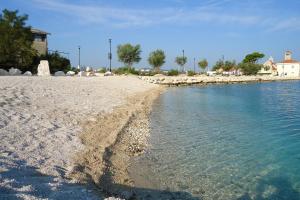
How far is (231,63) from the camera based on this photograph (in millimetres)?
148500

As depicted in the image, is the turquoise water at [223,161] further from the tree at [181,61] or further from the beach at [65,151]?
the tree at [181,61]

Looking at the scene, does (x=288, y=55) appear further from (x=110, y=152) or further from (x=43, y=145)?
(x=43, y=145)

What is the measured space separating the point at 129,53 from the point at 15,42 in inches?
2319

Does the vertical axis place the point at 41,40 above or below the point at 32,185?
above

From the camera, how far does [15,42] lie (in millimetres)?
49719

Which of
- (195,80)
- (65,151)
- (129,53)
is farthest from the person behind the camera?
(129,53)

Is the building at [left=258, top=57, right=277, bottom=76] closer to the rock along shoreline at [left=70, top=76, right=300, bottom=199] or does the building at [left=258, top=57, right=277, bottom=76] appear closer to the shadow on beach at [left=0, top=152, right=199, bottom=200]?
the rock along shoreline at [left=70, top=76, right=300, bottom=199]

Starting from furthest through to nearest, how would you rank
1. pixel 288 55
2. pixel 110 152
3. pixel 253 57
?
pixel 288 55
pixel 253 57
pixel 110 152

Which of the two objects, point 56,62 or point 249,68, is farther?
point 249,68

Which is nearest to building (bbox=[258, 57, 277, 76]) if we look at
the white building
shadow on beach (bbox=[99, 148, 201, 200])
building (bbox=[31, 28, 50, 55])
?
the white building

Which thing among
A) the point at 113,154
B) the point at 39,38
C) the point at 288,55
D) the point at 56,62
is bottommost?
the point at 113,154

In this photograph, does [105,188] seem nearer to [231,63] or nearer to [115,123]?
[115,123]

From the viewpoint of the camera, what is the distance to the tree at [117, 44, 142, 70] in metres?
107

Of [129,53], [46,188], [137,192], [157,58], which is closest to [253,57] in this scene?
[157,58]
